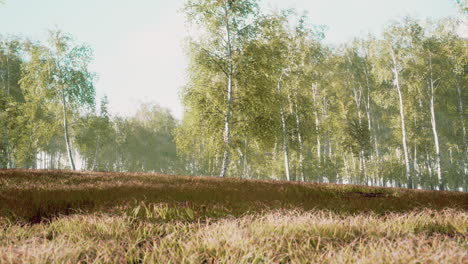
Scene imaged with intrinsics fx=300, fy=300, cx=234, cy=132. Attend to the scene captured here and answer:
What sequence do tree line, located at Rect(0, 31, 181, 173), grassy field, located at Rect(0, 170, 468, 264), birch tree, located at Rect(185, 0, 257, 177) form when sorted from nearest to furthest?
grassy field, located at Rect(0, 170, 468, 264) < birch tree, located at Rect(185, 0, 257, 177) < tree line, located at Rect(0, 31, 181, 173)

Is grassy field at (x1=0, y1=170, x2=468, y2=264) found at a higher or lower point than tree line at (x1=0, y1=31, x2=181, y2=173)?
lower

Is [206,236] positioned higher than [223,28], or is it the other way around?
[223,28]

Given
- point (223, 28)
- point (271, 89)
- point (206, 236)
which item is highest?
point (223, 28)

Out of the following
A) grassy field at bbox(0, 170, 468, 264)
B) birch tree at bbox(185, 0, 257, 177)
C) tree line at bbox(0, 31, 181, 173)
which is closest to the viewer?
grassy field at bbox(0, 170, 468, 264)

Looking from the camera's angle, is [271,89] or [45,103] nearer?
[271,89]

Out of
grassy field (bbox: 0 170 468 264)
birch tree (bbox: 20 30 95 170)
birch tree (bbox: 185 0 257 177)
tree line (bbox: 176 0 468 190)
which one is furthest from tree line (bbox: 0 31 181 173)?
grassy field (bbox: 0 170 468 264)

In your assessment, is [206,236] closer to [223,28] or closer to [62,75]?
[223,28]

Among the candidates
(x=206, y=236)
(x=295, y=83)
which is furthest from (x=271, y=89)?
(x=206, y=236)

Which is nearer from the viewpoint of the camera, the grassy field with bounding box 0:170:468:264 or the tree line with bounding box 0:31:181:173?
the grassy field with bounding box 0:170:468:264

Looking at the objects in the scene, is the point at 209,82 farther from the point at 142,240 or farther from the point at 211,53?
the point at 142,240

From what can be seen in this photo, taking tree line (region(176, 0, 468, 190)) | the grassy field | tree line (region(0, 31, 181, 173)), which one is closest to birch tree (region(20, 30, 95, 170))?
tree line (region(0, 31, 181, 173))

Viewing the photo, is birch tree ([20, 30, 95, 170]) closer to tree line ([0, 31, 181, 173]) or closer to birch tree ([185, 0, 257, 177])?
tree line ([0, 31, 181, 173])

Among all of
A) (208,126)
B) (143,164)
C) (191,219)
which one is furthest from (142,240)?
(143,164)

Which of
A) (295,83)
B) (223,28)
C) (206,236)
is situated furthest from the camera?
(295,83)
